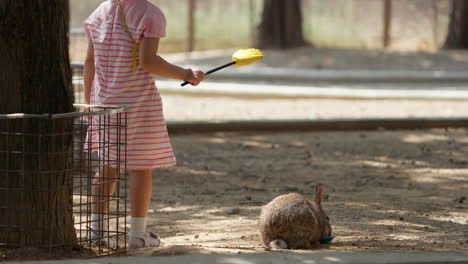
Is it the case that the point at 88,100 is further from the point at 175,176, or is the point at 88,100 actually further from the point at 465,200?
the point at 465,200

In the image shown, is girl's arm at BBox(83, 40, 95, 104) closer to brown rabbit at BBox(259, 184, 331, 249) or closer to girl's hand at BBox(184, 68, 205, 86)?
girl's hand at BBox(184, 68, 205, 86)

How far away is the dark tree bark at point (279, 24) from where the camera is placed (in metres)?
16.2

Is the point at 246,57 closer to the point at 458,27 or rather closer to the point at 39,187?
the point at 39,187

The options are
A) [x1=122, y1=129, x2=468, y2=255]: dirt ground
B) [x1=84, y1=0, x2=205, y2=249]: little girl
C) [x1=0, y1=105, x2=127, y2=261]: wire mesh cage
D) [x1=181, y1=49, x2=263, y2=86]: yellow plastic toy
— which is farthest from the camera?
[x1=122, y1=129, x2=468, y2=255]: dirt ground

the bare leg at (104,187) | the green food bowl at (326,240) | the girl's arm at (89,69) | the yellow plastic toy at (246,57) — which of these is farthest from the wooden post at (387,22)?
the bare leg at (104,187)

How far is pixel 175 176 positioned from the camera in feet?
22.6

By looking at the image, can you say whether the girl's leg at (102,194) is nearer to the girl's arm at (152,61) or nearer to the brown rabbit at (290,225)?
the girl's arm at (152,61)

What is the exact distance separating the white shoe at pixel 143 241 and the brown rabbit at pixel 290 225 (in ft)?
1.94

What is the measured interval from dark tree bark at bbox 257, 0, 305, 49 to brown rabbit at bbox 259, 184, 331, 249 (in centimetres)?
1219

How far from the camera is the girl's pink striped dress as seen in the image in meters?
4.19

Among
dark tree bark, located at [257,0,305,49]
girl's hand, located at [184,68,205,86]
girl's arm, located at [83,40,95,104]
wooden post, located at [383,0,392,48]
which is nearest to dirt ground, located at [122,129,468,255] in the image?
girl's hand, located at [184,68,205,86]

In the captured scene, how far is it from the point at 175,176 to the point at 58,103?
3.07 meters

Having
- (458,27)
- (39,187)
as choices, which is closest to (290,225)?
(39,187)

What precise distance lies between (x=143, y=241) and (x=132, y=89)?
827 millimetres
